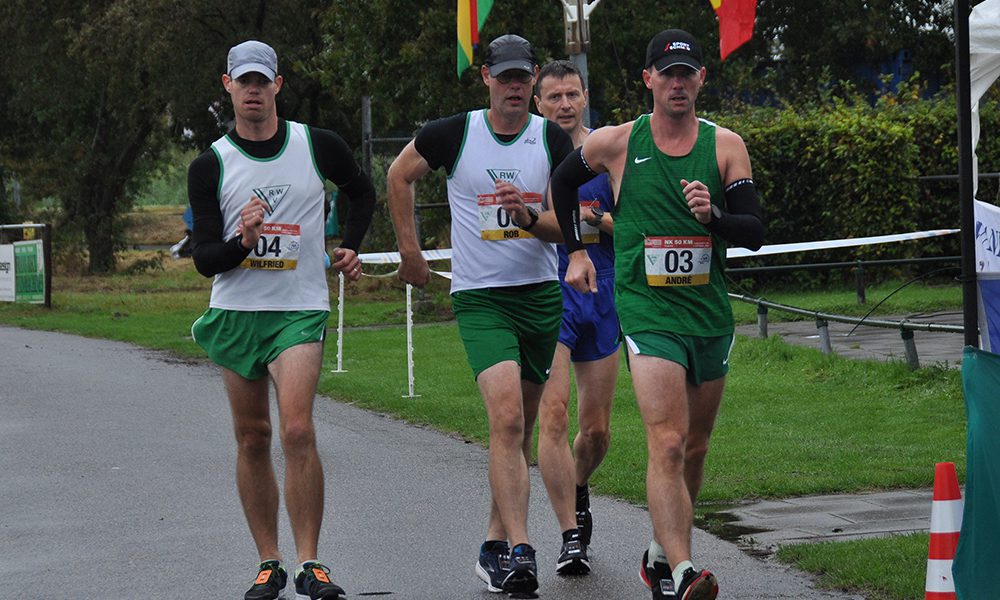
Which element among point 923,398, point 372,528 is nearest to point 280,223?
point 372,528

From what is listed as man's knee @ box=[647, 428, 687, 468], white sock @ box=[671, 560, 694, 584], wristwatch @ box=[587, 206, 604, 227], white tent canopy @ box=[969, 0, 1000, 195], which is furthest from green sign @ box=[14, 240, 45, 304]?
white sock @ box=[671, 560, 694, 584]

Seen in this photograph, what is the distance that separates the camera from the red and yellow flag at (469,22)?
50.9ft

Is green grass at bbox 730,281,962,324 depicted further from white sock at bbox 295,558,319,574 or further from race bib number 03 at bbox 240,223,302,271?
white sock at bbox 295,558,319,574

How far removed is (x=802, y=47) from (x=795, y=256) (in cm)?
1632

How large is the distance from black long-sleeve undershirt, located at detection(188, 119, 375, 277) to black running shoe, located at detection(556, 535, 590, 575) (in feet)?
5.87

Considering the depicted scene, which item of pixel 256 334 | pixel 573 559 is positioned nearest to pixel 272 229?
pixel 256 334

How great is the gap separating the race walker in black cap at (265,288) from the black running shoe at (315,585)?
0.35ft

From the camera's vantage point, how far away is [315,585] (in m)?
6.02

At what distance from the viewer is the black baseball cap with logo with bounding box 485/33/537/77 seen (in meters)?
6.62

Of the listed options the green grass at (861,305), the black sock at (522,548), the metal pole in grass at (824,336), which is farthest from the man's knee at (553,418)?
the green grass at (861,305)

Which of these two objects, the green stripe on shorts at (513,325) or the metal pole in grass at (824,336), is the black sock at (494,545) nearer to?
the green stripe on shorts at (513,325)

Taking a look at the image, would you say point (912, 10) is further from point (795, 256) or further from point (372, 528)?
point (372, 528)

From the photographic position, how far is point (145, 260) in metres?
41.9

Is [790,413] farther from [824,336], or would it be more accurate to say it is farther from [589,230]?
[589,230]
